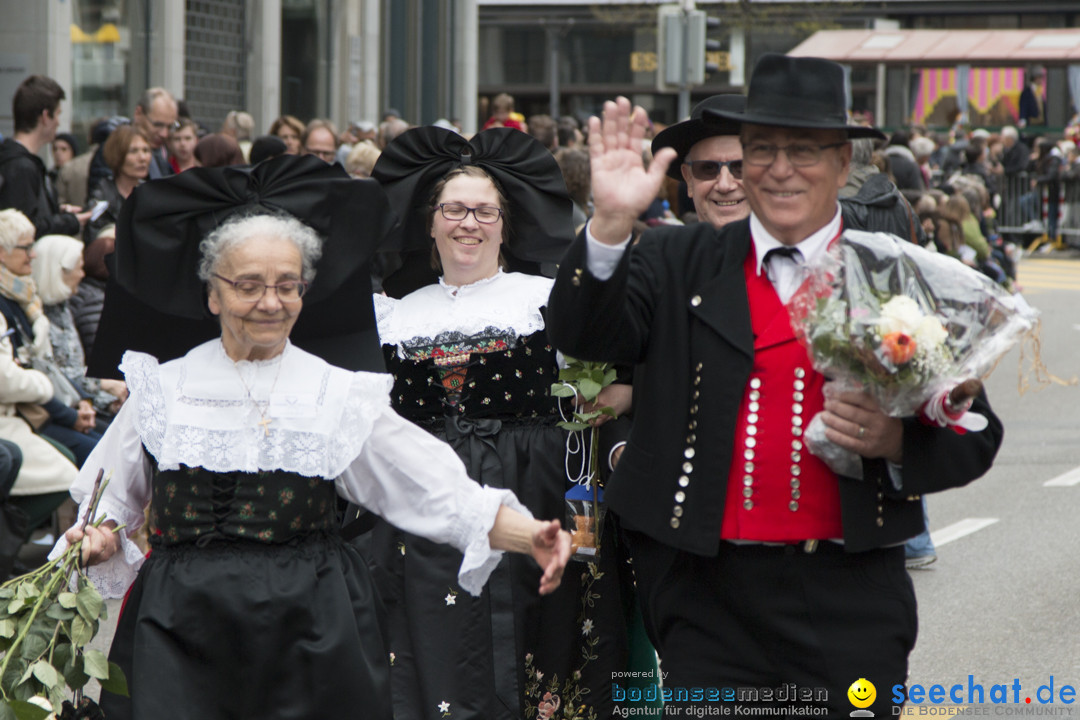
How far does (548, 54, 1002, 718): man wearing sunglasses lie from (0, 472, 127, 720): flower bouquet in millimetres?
1311

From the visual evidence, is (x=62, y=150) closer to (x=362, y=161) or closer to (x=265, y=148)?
(x=265, y=148)

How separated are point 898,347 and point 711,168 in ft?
5.74

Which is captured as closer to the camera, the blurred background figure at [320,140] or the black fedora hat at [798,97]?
the black fedora hat at [798,97]

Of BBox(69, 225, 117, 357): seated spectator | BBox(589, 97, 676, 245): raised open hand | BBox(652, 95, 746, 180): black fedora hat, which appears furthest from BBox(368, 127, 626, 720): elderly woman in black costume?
BBox(69, 225, 117, 357): seated spectator

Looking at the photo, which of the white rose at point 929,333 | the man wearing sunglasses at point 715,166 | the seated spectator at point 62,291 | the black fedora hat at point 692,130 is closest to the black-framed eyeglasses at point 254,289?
the black fedora hat at point 692,130

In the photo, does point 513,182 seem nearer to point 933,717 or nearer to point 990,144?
point 933,717

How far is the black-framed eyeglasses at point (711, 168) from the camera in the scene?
177 inches

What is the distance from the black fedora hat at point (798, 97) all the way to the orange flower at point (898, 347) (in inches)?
20.0

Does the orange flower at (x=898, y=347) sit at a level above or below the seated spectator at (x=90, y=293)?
above

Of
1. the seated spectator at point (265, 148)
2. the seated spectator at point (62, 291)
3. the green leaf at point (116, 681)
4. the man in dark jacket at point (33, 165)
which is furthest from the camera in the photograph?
the seated spectator at point (265, 148)

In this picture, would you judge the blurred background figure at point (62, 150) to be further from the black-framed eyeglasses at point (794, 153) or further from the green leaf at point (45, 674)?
the black-framed eyeglasses at point (794, 153)

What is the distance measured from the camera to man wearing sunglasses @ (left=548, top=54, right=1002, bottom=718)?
3.08m

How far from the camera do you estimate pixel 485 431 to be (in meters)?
4.52

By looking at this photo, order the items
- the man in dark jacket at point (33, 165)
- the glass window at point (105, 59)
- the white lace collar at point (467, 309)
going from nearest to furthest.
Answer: the white lace collar at point (467, 309), the man in dark jacket at point (33, 165), the glass window at point (105, 59)
